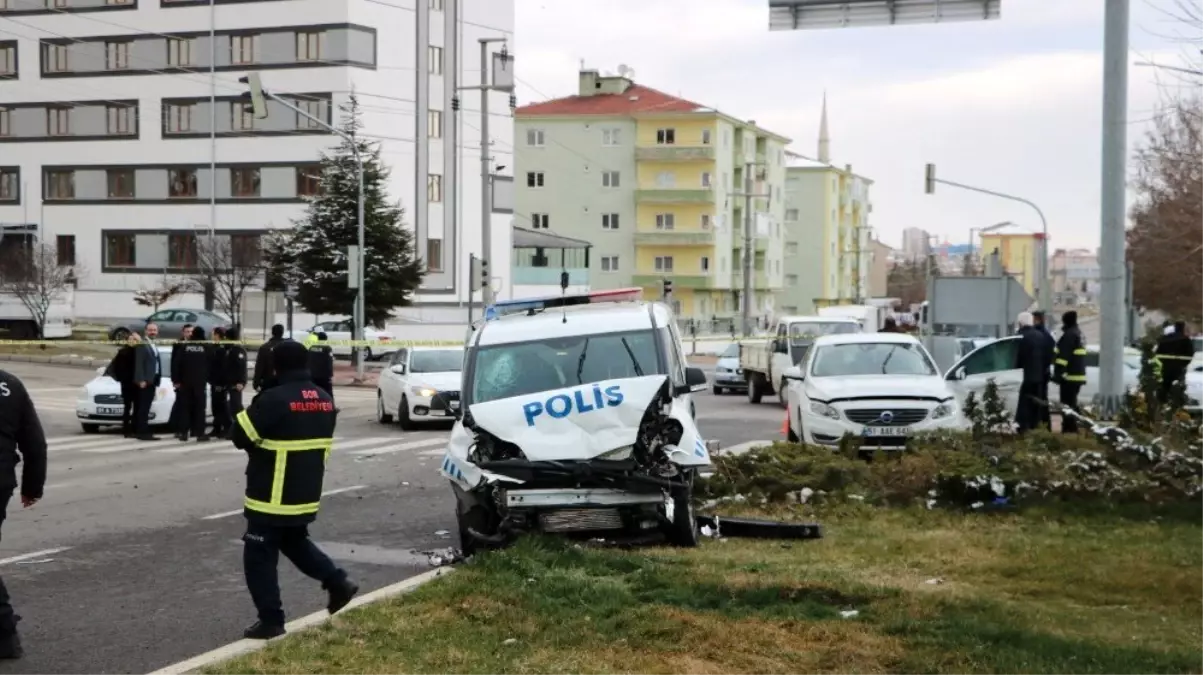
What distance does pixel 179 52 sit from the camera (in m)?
72.1

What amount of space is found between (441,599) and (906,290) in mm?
180472

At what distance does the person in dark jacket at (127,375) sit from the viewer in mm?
24625

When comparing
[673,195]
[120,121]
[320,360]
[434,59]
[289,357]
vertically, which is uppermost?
[434,59]

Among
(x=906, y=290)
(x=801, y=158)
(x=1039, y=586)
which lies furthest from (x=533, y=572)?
(x=906, y=290)

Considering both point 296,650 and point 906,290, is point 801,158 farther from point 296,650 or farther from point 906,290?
point 296,650

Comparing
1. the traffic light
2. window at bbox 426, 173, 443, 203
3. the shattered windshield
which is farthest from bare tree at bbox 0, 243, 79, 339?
the shattered windshield

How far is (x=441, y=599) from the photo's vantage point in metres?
9.37

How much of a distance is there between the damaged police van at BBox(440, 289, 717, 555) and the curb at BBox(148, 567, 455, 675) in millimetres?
824

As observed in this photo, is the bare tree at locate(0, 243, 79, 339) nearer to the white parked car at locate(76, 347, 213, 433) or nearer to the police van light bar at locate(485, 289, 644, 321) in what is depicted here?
the white parked car at locate(76, 347, 213, 433)

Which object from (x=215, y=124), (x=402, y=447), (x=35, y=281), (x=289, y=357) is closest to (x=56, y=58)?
(x=215, y=124)

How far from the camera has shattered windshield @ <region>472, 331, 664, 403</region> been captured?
12734 millimetres

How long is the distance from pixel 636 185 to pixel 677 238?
4245mm

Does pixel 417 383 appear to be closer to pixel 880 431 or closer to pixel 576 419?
pixel 880 431

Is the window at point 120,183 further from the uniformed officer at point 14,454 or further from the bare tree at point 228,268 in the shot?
the uniformed officer at point 14,454
